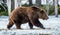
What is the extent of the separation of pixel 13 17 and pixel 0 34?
6.47ft

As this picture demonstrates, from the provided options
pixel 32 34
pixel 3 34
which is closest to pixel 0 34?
pixel 3 34

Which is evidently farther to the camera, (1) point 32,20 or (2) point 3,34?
(1) point 32,20

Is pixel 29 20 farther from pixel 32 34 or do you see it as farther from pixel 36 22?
pixel 32 34

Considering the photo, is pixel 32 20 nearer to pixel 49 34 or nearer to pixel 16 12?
pixel 16 12

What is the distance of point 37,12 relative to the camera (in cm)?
1071

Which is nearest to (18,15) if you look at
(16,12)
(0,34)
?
(16,12)

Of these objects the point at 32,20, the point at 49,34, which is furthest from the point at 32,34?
the point at 32,20

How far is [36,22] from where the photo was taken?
10.7m

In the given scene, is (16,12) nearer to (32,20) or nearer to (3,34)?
(32,20)

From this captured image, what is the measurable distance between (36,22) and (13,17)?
2.73 feet

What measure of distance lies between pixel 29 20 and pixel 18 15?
0.43 metres

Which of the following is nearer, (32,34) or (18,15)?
(32,34)

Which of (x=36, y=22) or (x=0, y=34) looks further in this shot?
(x=36, y=22)

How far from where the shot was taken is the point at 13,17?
1073 centimetres
